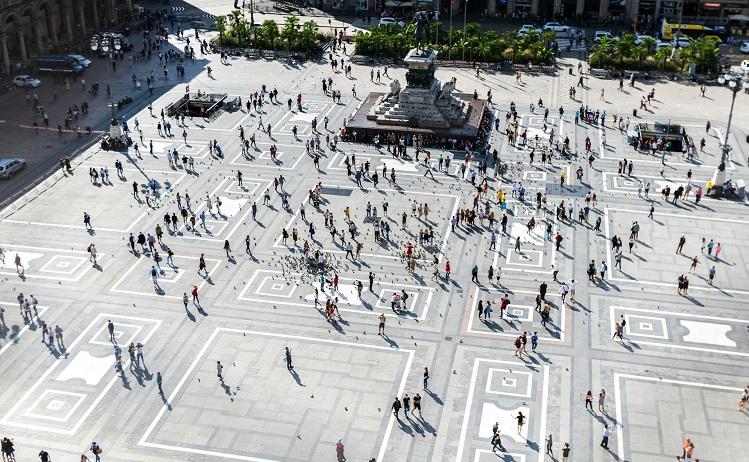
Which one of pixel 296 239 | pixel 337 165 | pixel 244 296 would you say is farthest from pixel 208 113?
pixel 244 296

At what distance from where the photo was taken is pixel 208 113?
3529 inches

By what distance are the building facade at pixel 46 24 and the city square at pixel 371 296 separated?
70.4 feet

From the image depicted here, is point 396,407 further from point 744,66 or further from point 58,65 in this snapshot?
Answer: point 744,66

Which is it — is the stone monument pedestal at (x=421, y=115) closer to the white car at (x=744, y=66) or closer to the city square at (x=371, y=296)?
the city square at (x=371, y=296)

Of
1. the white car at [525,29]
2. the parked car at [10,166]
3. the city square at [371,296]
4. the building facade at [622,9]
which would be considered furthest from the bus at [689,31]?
the parked car at [10,166]

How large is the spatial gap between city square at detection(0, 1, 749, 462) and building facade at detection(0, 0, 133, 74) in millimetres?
21444

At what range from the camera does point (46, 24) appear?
369 feet

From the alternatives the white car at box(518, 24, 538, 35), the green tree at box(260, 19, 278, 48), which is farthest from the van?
the white car at box(518, 24, 538, 35)

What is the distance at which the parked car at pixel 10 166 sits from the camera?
2958 inches

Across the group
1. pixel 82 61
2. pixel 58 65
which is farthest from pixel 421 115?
pixel 58 65

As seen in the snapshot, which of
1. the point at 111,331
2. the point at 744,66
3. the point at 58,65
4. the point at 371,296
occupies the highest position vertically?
the point at 744,66

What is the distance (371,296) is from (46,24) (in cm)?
7567

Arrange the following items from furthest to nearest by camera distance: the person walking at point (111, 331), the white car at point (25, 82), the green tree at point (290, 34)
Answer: the green tree at point (290, 34) → the white car at point (25, 82) → the person walking at point (111, 331)

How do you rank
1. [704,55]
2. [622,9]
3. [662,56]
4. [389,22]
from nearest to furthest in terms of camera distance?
[704,55] → [662,56] → [389,22] → [622,9]
